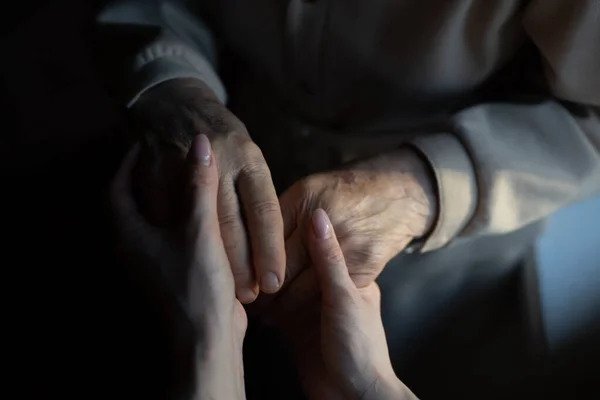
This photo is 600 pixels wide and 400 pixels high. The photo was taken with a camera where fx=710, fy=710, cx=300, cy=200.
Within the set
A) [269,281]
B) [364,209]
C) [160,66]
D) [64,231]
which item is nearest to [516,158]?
[364,209]

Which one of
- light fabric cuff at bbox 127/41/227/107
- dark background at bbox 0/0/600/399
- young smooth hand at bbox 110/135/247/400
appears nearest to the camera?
young smooth hand at bbox 110/135/247/400

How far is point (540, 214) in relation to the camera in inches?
27.6

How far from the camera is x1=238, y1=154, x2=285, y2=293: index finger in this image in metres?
0.62

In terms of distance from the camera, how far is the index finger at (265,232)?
2.03ft

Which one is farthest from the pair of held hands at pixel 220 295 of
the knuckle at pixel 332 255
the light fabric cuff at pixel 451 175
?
the light fabric cuff at pixel 451 175

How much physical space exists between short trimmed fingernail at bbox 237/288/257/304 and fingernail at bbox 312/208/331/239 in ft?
0.27

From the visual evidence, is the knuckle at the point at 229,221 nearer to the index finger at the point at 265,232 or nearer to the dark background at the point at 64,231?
the index finger at the point at 265,232

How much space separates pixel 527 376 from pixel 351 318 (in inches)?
11.9

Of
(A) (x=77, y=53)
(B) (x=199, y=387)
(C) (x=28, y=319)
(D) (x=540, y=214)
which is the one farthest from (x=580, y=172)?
(A) (x=77, y=53)

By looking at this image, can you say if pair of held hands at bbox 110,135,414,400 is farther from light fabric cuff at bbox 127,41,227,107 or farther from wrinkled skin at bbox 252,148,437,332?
light fabric cuff at bbox 127,41,227,107

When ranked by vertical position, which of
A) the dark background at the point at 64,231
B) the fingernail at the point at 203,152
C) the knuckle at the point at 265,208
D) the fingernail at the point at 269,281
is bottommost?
the dark background at the point at 64,231

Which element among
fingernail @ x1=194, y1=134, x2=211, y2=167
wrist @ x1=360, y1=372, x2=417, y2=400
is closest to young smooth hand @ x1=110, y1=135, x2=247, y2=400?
fingernail @ x1=194, y1=134, x2=211, y2=167

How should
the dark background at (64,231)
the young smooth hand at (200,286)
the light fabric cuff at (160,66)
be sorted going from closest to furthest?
1. the young smooth hand at (200,286)
2. the light fabric cuff at (160,66)
3. the dark background at (64,231)

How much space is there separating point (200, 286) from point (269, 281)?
0.06 m
